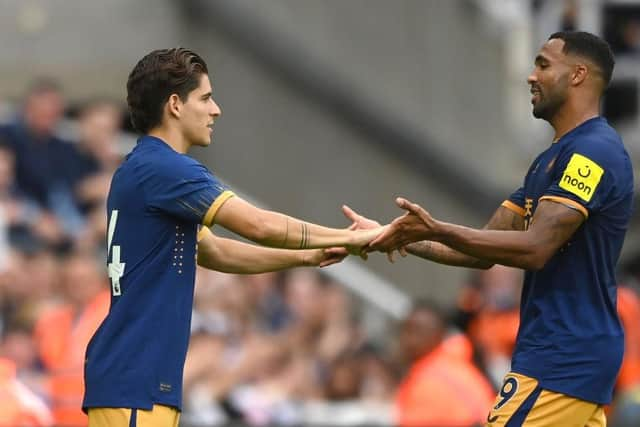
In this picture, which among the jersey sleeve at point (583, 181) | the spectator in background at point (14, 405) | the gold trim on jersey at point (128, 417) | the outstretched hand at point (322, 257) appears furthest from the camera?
the spectator in background at point (14, 405)

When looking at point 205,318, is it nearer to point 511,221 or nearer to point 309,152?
point 309,152

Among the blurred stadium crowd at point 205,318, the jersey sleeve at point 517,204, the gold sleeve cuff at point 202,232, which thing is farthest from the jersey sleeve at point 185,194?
the blurred stadium crowd at point 205,318

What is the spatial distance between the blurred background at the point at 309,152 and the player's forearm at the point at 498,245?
18.5ft

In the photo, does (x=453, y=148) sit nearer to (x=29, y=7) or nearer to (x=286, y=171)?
(x=286, y=171)

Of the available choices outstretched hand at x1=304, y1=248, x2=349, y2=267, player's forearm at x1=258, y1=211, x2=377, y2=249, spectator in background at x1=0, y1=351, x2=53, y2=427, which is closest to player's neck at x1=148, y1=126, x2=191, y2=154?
player's forearm at x1=258, y1=211, x2=377, y2=249

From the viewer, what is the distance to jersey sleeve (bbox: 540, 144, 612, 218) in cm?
793

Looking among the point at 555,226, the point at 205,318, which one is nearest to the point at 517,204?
the point at 555,226

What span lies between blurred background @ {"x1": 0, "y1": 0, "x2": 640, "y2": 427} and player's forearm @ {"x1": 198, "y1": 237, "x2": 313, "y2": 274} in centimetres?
461

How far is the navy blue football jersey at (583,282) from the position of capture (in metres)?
7.97

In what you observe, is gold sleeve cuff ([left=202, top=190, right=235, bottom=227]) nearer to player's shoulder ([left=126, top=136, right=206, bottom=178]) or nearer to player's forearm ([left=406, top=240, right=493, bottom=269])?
player's shoulder ([left=126, top=136, right=206, bottom=178])

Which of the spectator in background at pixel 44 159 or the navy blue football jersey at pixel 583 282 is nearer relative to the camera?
the navy blue football jersey at pixel 583 282

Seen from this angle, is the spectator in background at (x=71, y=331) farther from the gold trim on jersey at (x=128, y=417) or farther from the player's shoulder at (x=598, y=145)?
Result: the player's shoulder at (x=598, y=145)

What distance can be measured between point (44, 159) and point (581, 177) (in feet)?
24.8

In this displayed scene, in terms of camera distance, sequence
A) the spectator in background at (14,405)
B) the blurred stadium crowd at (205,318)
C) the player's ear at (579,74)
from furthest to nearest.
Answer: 1. the blurred stadium crowd at (205,318)
2. the spectator in background at (14,405)
3. the player's ear at (579,74)
